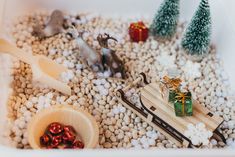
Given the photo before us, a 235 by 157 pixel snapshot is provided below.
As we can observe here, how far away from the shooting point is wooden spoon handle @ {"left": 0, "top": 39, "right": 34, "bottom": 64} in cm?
126

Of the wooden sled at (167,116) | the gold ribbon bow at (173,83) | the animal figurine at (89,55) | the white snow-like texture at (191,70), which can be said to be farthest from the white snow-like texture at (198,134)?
the animal figurine at (89,55)

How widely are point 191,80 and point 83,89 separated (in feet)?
1.20

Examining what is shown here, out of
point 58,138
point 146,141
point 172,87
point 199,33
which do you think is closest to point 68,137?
point 58,138

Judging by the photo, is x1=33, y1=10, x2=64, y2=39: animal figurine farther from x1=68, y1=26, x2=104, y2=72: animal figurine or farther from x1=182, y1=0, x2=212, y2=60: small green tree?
x1=182, y1=0, x2=212, y2=60: small green tree

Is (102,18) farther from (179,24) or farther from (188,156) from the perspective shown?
(188,156)

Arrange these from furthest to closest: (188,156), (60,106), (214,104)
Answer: (214,104), (60,106), (188,156)

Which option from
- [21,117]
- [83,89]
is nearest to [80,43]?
[83,89]

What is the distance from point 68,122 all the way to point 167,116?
29cm

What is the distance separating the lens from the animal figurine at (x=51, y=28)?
4.92 feet

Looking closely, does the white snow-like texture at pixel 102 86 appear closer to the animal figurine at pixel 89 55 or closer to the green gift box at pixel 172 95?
the animal figurine at pixel 89 55

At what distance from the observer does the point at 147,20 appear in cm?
159

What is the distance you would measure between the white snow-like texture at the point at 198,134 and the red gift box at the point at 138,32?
1.41 feet

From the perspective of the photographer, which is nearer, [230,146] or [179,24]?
[230,146]

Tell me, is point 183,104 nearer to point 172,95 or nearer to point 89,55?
point 172,95
